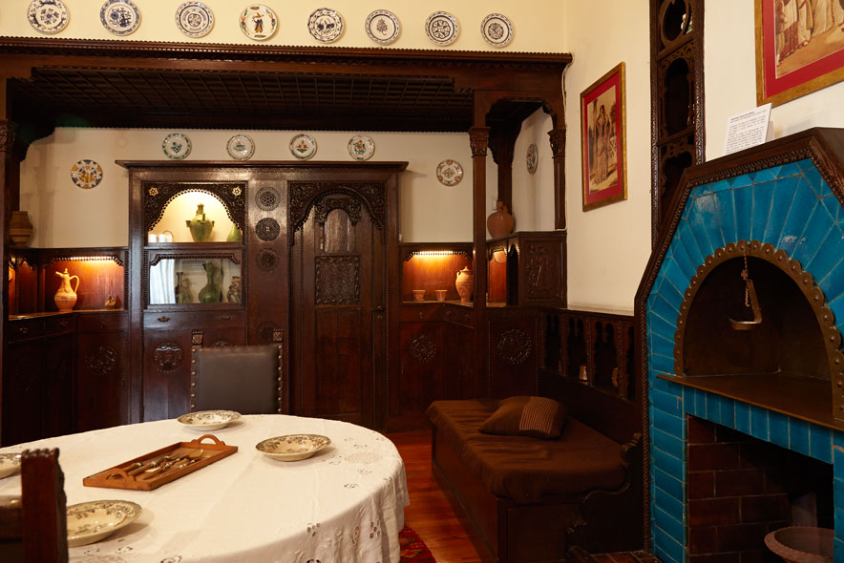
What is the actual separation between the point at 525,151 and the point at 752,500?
3838mm

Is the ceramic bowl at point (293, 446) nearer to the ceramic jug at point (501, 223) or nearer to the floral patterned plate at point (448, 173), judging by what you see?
the ceramic jug at point (501, 223)

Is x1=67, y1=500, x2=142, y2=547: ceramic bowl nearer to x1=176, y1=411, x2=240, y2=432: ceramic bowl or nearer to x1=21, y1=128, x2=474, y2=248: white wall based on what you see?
x1=176, y1=411, x2=240, y2=432: ceramic bowl

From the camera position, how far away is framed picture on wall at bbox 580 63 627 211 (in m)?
3.68

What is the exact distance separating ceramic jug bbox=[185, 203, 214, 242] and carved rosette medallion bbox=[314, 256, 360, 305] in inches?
42.7

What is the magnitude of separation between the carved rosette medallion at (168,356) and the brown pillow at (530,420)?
10.8 ft

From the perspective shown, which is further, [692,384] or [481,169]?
[481,169]

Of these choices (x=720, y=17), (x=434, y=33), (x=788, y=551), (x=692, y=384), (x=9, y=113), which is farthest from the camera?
(x=434, y=33)

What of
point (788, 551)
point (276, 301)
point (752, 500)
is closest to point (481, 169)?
point (276, 301)

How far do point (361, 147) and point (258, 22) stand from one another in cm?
184

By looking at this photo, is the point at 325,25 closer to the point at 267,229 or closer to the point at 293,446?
the point at 267,229

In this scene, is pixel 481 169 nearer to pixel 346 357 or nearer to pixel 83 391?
pixel 346 357

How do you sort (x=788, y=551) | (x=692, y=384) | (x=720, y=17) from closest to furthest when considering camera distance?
(x=788, y=551) < (x=692, y=384) < (x=720, y=17)

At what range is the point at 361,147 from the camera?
6070 millimetres

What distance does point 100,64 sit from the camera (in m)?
4.31
